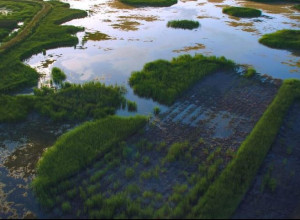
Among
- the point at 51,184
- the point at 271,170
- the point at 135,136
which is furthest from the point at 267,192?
the point at 51,184

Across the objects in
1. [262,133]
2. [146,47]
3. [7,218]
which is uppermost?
[146,47]

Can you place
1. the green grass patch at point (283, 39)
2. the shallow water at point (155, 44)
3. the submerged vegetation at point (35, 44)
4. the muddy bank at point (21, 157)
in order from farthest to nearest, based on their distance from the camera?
the green grass patch at point (283, 39)
the shallow water at point (155, 44)
the submerged vegetation at point (35, 44)
the muddy bank at point (21, 157)

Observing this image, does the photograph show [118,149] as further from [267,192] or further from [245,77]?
[245,77]

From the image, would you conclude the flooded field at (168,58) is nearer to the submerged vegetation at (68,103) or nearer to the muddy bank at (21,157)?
the muddy bank at (21,157)

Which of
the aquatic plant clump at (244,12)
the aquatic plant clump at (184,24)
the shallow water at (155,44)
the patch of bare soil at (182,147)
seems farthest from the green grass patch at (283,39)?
the patch of bare soil at (182,147)

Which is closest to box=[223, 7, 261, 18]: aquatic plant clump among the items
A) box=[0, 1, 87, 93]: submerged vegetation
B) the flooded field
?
the flooded field

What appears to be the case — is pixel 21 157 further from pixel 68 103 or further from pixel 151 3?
pixel 151 3
